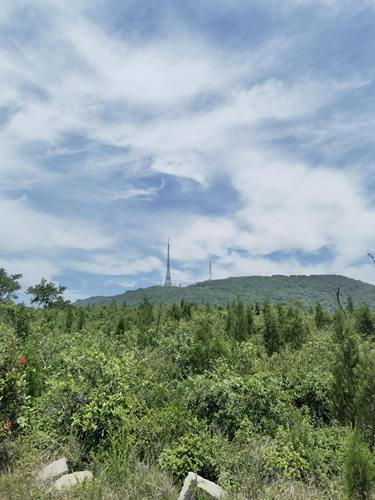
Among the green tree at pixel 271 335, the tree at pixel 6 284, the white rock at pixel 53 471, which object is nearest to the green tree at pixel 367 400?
the white rock at pixel 53 471

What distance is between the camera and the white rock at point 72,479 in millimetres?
4608

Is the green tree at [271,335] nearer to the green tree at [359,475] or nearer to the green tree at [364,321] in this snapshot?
the green tree at [364,321]

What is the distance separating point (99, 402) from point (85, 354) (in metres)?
0.99

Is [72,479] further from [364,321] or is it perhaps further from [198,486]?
[364,321]

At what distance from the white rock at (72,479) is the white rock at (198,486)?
107 centimetres

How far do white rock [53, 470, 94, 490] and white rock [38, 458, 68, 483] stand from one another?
0.44 ft

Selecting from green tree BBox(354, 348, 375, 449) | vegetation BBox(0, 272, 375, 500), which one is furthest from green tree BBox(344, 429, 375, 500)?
green tree BBox(354, 348, 375, 449)

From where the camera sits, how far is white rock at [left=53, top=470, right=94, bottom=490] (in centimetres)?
461

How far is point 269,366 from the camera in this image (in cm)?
1177

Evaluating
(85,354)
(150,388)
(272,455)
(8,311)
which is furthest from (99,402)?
(8,311)

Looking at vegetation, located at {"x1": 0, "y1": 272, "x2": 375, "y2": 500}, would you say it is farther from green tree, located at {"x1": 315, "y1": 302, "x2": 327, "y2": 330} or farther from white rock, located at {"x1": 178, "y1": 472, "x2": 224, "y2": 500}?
green tree, located at {"x1": 315, "y1": 302, "x2": 327, "y2": 330}

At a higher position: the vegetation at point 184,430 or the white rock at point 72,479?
the vegetation at point 184,430

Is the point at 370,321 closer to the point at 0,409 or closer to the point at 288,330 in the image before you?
the point at 288,330

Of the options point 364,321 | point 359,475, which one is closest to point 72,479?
point 359,475
